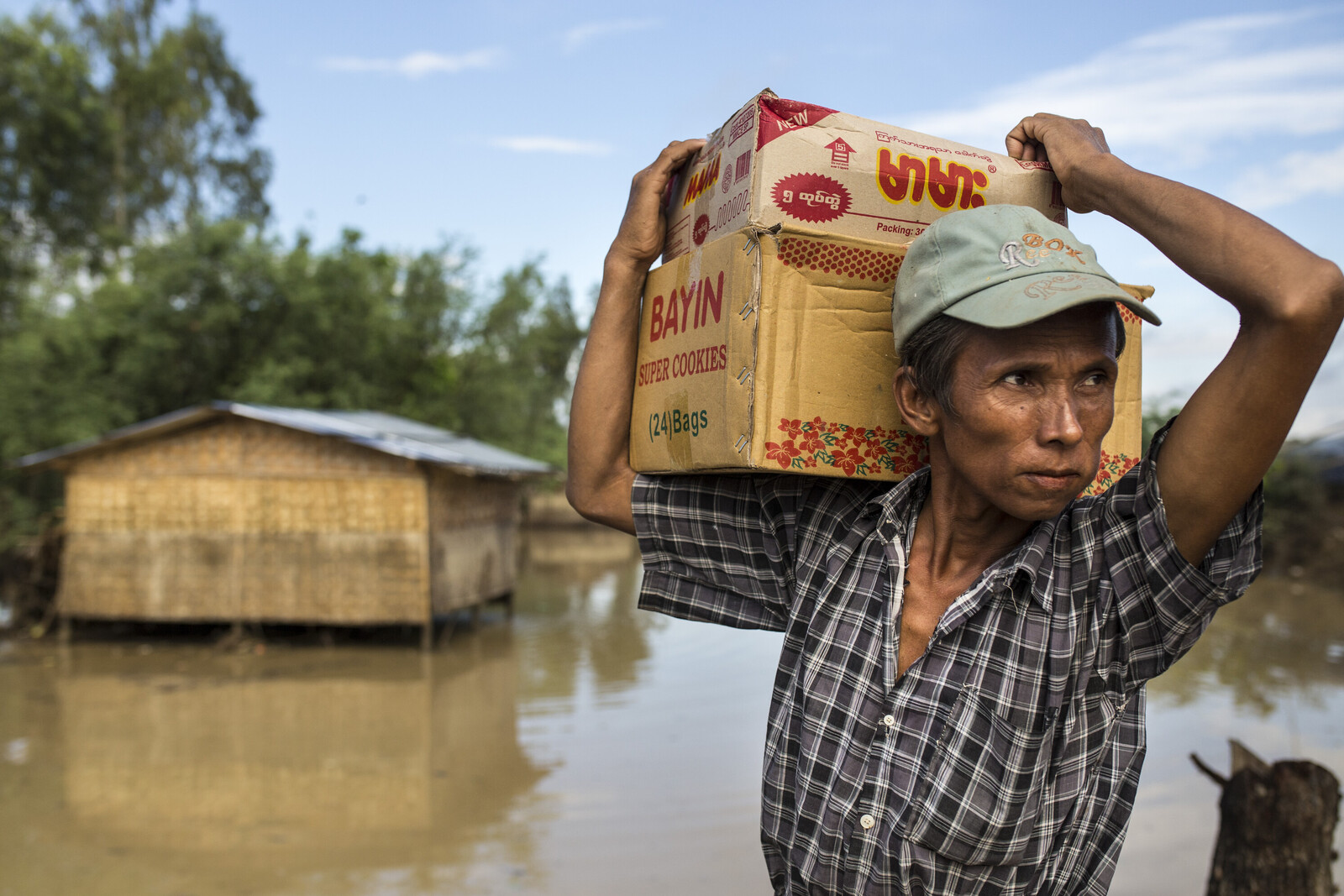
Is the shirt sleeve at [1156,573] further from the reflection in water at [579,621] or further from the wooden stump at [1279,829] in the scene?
the reflection in water at [579,621]

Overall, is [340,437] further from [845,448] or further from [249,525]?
[845,448]

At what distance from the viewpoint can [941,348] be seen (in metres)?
1.21

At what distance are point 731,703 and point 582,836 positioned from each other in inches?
130

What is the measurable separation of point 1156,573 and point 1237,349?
0.27 meters

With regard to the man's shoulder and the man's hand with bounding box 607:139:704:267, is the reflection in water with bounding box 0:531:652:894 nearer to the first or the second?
the man's shoulder

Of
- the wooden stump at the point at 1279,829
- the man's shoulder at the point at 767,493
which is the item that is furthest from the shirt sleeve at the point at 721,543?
the wooden stump at the point at 1279,829

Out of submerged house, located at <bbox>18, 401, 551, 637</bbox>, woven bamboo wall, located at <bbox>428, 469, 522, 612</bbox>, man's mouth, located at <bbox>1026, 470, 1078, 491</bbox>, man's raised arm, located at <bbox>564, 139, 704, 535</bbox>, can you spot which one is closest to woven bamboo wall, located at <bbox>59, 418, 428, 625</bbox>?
submerged house, located at <bbox>18, 401, 551, 637</bbox>

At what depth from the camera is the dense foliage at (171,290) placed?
53.7 ft

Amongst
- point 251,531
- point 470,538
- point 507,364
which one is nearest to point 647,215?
point 251,531

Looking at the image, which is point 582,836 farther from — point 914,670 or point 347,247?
point 347,247

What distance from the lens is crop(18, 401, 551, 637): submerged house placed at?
36.8 feet

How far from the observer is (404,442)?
12.0 meters

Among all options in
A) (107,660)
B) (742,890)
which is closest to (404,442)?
(107,660)

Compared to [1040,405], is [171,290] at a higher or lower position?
higher
